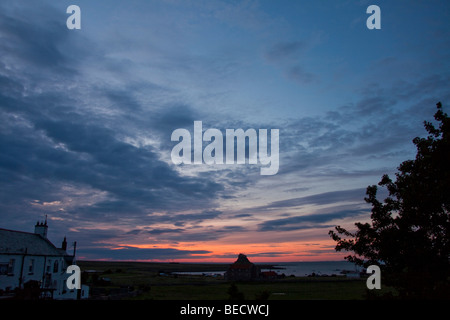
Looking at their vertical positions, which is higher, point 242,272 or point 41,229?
point 41,229

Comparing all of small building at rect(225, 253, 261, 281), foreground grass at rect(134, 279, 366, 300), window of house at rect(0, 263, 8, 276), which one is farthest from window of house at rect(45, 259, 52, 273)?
small building at rect(225, 253, 261, 281)

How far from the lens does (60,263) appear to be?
→ 1864 inches

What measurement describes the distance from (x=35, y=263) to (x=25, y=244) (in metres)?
2.88

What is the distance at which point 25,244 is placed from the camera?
139 ft

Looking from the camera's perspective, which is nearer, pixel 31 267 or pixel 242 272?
pixel 31 267

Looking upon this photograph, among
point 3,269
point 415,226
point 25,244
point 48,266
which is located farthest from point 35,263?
point 415,226

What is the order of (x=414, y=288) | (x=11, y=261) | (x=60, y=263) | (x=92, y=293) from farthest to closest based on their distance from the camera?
(x=92, y=293) < (x=60, y=263) < (x=11, y=261) < (x=414, y=288)

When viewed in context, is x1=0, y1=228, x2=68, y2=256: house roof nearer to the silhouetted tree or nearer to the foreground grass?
the foreground grass

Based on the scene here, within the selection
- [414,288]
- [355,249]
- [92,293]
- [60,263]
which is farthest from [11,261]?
[414,288]

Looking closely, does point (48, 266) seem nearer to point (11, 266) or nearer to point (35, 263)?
point (35, 263)

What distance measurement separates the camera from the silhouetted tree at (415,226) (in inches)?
461
